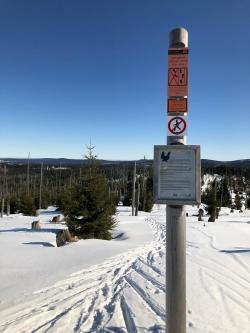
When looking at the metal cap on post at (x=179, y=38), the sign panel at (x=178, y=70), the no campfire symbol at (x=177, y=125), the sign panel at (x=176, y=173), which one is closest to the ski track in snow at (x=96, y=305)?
the sign panel at (x=176, y=173)

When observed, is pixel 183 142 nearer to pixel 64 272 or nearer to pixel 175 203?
pixel 175 203

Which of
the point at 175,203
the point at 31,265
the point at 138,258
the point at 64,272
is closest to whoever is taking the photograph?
the point at 175,203

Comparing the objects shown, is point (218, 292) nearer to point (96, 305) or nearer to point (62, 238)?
point (96, 305)

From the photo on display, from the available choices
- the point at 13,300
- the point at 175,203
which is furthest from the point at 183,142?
the point at 13,300

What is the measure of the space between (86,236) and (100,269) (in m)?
8.99

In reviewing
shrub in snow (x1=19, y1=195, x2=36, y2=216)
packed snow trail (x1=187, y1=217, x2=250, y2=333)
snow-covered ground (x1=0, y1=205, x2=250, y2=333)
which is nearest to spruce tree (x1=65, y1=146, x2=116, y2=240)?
snow-covered ground (x1=0, y1=205, x2=250, y2=333)

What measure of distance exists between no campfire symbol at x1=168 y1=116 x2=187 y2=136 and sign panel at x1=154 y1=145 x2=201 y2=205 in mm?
165

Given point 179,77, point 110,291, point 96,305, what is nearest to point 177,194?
point 179,77

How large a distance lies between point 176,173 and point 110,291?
381 cm

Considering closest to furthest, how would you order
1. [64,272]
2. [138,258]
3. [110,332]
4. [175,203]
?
1. [175,203]
2. [110,332]
3. [64,272]
4. [138,258]

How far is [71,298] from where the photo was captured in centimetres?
602

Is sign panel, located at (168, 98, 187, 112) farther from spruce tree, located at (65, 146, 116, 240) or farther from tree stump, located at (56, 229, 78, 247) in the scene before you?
spruce tree, located at (65, 146, 116, 240)

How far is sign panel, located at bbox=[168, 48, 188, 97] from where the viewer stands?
3564mm

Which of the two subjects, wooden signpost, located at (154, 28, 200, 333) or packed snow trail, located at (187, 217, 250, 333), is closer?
wooden signpost, located at (154, 28, 200, 333)
